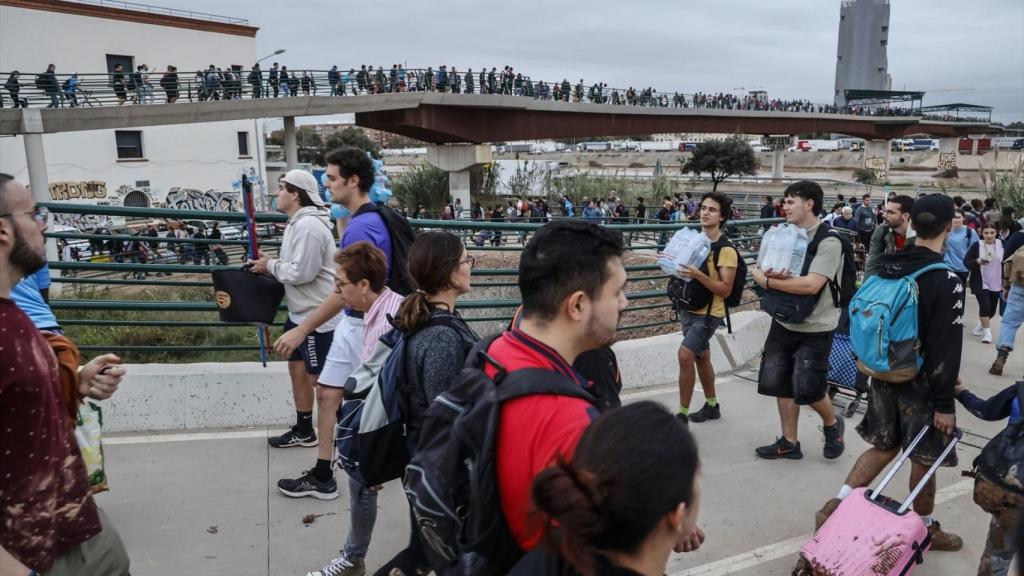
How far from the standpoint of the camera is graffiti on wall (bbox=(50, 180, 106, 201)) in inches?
1462

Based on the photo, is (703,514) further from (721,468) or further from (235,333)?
(235,333)

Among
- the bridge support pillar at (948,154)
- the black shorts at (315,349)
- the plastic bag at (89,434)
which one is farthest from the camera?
the bridge support pillar at (948,154)

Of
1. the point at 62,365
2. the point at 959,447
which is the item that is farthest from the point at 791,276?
the point at 62,365

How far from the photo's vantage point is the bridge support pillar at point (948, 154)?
70.0m

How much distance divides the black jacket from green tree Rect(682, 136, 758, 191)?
4518 centimetres

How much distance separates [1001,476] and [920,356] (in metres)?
0.74

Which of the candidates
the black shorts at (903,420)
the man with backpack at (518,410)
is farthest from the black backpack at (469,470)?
the black shorts at (903,420)

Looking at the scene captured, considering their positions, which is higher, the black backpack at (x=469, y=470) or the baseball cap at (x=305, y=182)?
Result: the baseball cap at (x=305, y=182)

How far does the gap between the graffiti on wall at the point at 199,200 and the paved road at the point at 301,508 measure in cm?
3914

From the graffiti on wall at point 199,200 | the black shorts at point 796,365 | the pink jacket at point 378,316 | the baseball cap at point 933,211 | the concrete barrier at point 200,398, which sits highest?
the baseball cap at point 933,211

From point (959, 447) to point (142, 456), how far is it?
587 cm

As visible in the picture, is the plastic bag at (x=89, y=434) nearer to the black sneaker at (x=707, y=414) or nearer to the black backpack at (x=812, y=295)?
the black backpack at (x=812, y=295)

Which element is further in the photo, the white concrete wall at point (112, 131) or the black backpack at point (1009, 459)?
the white concrete wall at point (112, 131)

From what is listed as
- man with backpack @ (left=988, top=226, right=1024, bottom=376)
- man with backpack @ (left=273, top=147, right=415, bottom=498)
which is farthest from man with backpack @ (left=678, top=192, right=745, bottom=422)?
man with backpack @ (left=988, top=226, right=1024, bottom=376)
